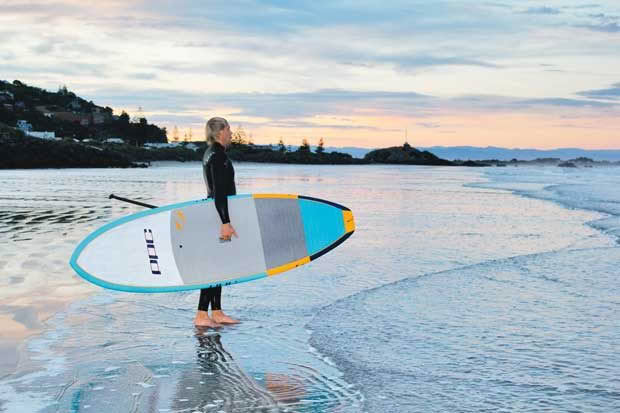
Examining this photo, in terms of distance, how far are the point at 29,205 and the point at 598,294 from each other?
1675 cm

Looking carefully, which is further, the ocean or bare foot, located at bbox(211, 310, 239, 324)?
bare foot, located at bbox(211, 310, 239, 324)

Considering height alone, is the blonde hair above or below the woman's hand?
above

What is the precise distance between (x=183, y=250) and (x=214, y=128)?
1.30 metres

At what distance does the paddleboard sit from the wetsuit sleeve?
18.1 inches

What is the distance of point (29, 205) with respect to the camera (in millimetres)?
20906

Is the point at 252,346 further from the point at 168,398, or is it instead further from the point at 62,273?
the point at 62,273

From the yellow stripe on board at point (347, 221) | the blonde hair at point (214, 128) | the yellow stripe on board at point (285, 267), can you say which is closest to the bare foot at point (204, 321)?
the yellow stripe on board at point (285, 267)

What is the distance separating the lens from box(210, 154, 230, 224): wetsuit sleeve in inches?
273

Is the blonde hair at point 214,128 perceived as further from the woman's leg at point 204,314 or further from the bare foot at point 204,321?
the bare foot at point 204,321

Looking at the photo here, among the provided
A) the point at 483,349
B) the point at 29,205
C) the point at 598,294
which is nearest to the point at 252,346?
the point at 483,349

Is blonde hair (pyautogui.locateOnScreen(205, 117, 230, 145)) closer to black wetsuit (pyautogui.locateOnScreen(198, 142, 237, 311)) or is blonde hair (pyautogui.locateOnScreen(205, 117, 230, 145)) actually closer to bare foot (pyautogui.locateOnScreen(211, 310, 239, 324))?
black wetsuit (pyautogui.locateOnScreen(198, 142, 237, 311))

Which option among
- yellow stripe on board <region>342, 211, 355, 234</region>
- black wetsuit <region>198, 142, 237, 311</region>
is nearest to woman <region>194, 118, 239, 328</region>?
black wetsuit <region>198, 142, 237, 311</region>

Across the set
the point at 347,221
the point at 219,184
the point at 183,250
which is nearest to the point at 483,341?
the point at 347,221

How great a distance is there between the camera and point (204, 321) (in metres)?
7.03
